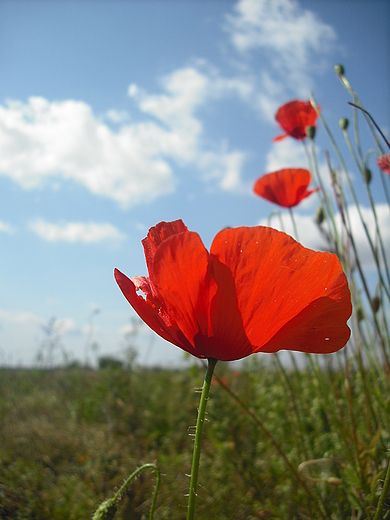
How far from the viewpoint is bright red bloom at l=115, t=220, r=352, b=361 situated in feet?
2.09

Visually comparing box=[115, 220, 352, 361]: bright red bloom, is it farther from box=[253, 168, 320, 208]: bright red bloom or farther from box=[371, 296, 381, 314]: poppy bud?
box=[253, 168, 320, 208]: bright red bloom

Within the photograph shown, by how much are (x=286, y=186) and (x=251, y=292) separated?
1.19 m

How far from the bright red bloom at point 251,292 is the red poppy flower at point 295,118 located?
1.46 m

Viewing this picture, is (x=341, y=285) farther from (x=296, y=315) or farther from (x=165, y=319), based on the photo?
(x=165, y=319)

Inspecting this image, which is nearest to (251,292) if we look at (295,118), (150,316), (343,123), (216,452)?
(150,316)

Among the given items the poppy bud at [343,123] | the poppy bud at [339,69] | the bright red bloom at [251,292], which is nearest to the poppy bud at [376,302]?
the poppy bud at [343,123]

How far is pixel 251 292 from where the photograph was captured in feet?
2.13

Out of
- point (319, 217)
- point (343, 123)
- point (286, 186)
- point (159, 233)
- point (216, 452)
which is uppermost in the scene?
point (343, 123)

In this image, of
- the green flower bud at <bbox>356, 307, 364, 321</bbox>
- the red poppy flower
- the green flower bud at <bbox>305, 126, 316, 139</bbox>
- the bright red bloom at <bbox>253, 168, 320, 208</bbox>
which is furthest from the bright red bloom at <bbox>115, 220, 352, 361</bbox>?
the red poppy flower

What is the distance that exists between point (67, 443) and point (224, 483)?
90 cm

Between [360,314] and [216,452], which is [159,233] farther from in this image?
[216,452]

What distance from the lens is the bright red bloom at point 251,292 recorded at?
638 millimetres

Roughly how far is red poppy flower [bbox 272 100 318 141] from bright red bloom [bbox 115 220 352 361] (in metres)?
1.46

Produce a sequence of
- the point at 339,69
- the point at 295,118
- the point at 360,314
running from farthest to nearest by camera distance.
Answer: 1. the point at 295,118
2. the point at 360,314
3. the point at 339,69
